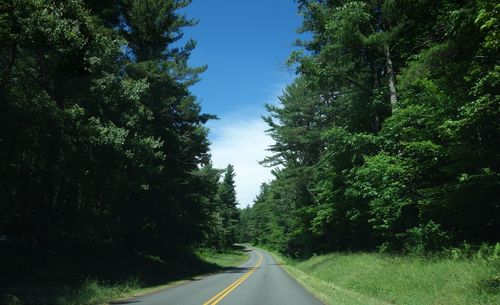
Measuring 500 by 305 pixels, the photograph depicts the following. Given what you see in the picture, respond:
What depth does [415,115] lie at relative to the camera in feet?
56.3

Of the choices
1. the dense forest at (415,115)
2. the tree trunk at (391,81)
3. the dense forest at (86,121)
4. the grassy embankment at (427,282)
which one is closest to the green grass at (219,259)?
the dense forest at (86,121)

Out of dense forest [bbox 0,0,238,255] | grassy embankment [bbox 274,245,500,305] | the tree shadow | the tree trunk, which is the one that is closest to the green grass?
dense forest [bbox 0,0,238,255]

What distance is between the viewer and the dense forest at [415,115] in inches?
493

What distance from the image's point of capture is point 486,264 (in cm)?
1197

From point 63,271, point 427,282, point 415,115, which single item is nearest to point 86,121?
point 63,271

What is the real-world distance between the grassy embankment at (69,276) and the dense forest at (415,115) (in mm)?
12210

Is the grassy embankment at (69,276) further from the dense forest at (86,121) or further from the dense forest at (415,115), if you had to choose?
the dense forest at (415,115)

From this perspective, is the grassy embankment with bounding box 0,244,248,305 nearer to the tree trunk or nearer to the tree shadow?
the tree shadow

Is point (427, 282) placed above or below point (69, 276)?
below

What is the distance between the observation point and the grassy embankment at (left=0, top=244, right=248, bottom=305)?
1395 cm

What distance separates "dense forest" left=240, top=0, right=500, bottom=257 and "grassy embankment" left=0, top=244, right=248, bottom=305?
12.2 metres

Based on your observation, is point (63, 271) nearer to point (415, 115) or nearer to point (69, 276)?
point (69, 276)

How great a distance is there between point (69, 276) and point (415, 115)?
1640 cm

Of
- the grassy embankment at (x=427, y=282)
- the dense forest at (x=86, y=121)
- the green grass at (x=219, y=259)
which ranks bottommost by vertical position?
the grassy embankment at (x=427, y=282)
